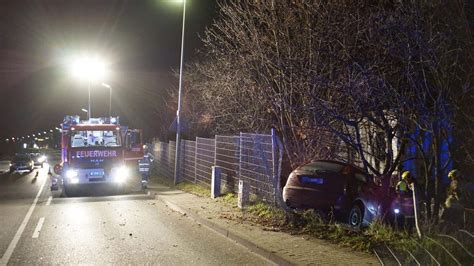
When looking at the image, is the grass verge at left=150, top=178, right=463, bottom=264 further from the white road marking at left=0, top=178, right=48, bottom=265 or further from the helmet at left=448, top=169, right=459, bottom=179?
the white road marking at left=0, top=178, right=48, bottom=265

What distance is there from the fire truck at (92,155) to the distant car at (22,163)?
820 inches

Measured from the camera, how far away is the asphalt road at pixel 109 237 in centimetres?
830

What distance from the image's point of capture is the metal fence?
44.0 feet

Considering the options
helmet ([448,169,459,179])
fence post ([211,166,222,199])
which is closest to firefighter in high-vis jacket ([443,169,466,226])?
helmet ([448,169,459,179])

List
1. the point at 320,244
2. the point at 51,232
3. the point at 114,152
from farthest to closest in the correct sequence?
the point at 114,152 → the point at 51,232 → the point at 320,244

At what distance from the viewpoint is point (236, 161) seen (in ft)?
53.5

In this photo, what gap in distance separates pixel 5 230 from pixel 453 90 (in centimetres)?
962

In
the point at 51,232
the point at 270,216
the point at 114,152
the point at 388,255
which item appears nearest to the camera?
the point at 388,255

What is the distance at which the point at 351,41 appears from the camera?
10.9m

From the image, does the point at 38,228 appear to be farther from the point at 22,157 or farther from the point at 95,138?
the point at 22,157

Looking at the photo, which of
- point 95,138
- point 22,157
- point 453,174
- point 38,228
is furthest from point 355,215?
point 22,157

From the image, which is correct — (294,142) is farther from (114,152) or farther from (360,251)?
(114,152)

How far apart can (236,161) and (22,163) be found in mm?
28516

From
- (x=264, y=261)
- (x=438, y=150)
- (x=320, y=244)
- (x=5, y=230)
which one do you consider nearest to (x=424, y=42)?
(x=438, y=150)
